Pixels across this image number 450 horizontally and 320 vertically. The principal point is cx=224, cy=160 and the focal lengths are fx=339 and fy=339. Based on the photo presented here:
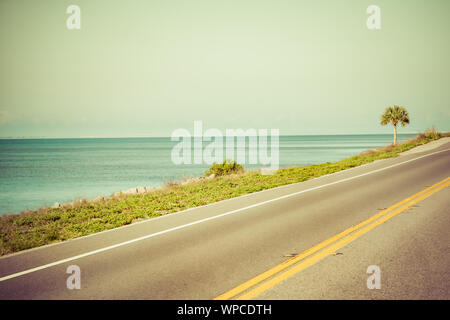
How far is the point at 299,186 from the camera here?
1531cm

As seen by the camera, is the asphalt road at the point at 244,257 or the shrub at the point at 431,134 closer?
the asphalt road at the point at 244,257

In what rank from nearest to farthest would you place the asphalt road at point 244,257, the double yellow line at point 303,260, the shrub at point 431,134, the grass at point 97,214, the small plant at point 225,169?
the double yellow line at point 303,260 < the asphalt road at point 244,257 < the grass at point 97,214 < the small plant at point 225,169 < the shrub at point 431,134

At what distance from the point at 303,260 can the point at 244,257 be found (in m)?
1.04

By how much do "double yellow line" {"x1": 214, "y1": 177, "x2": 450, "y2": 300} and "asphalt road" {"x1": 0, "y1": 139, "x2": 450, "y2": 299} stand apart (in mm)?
114

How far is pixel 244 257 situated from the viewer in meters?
6.11

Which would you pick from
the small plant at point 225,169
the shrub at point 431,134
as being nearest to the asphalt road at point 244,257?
the small plant at point 225,169

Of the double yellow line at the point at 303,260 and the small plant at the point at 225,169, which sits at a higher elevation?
the double yellow line at the point at 303,260

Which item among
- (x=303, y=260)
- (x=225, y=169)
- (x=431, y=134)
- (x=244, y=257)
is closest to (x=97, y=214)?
(x=244, y=257)

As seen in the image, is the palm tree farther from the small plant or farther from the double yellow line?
the double yellow line

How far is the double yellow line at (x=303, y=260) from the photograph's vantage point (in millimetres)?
4688

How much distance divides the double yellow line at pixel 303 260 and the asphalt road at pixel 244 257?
0.11m

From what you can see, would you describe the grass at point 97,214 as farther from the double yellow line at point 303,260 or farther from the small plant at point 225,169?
the small plant at point 225,169
